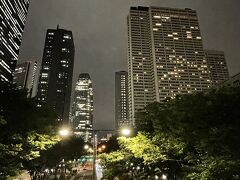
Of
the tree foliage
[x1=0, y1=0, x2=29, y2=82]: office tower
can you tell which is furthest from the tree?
[x1=0, y1=0, x2=29, y2=82]: office tower

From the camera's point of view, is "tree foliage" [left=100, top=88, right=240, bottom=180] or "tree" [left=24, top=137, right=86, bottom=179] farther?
"tree" [left=24, top=137, right=86, bottom=179]

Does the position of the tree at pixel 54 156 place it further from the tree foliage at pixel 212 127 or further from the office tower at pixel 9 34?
the office tower at pixel 9 34

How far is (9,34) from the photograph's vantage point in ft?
476

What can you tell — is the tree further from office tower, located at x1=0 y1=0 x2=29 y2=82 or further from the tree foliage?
office tower, located at x1=0 y1=0 x2=29 y2=82

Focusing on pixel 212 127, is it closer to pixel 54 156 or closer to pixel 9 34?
pixel 54 156

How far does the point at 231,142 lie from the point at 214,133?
819 mm

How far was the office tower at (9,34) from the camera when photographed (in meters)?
135

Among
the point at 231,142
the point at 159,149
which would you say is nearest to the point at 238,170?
the point at 231,142

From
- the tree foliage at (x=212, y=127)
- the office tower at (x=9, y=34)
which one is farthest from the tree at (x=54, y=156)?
the office tower at (x=9, y=34)

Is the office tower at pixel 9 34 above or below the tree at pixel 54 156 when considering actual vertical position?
above

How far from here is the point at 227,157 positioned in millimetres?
11922

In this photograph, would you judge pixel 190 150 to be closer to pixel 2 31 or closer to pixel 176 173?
pixel 176 173

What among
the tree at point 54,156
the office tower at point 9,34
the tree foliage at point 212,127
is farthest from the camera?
the office tower at point 9,34

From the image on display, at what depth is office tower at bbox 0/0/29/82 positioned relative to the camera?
135475 millimetres
